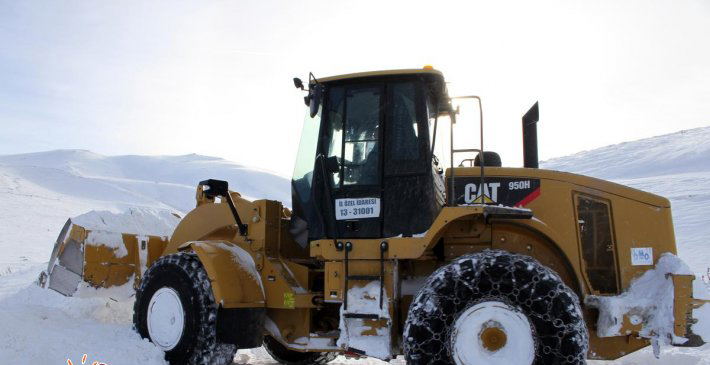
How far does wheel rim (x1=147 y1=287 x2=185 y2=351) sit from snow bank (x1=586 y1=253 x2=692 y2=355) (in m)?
3.37

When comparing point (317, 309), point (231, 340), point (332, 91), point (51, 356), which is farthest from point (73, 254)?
point (332, 91)

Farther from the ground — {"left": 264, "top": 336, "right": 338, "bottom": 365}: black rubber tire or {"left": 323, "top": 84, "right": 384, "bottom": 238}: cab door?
{"left": 323, "top": 84, "right": 384, "bottom": 238}: cab door

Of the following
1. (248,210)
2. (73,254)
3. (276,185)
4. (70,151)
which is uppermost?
(70,151)

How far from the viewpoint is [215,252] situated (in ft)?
17.6

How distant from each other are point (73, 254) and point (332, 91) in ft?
10.4

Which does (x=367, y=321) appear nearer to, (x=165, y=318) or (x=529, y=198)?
(x=529, y=198)

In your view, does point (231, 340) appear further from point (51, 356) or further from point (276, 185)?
point (276, 185)

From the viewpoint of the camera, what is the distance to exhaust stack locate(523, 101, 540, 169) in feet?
19.7

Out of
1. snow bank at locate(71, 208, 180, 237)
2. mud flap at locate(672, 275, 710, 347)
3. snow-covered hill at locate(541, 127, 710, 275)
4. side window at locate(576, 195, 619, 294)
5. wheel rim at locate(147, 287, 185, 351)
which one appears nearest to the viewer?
mud flap at locate(672, 275, 710, 347)

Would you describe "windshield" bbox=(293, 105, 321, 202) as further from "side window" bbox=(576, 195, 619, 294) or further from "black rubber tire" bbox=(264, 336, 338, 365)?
"side window" bbox=(576, 195, 619, 294)

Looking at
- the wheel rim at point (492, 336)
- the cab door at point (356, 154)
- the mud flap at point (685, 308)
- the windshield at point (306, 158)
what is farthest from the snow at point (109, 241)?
the mud flap at point (685, 308)

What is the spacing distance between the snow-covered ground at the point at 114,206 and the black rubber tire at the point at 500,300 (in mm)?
2419

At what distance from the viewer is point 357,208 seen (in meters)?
4.94

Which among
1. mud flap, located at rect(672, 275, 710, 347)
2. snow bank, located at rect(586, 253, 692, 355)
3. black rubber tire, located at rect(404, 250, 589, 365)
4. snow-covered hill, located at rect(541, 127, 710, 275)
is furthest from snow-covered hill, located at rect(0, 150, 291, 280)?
snow-covered hill, located at rect(541, 127, 710, 275)
